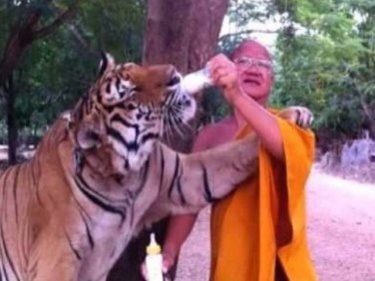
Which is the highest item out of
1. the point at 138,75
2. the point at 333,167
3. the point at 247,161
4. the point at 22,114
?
the point at 138,75

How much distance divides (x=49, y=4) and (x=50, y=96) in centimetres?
319

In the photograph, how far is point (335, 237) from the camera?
10961 mm

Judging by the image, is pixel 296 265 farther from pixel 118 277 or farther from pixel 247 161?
pixel 118 277

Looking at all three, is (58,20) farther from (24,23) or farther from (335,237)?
(335,237)

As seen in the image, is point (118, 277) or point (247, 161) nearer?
point (247, 161)

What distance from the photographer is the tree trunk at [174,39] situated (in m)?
3.57

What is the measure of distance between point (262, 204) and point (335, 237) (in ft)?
28.1

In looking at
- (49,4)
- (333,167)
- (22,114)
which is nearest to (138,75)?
(49,4)

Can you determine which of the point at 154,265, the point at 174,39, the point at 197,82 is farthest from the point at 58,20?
the point at 154,265

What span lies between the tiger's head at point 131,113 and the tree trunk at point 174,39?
1.14 metres

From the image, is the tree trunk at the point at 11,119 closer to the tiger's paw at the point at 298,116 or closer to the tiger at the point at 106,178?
the tiger at the point at 106,178

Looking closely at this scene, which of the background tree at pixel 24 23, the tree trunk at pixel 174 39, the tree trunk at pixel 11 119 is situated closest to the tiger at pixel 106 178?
the tree trunk at pixel 174 39

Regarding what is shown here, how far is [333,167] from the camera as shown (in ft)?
63.7

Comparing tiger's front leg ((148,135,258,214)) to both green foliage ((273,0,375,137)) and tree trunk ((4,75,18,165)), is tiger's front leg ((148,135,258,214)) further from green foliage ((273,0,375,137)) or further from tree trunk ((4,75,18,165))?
green foliage ((273,0,375,137))
